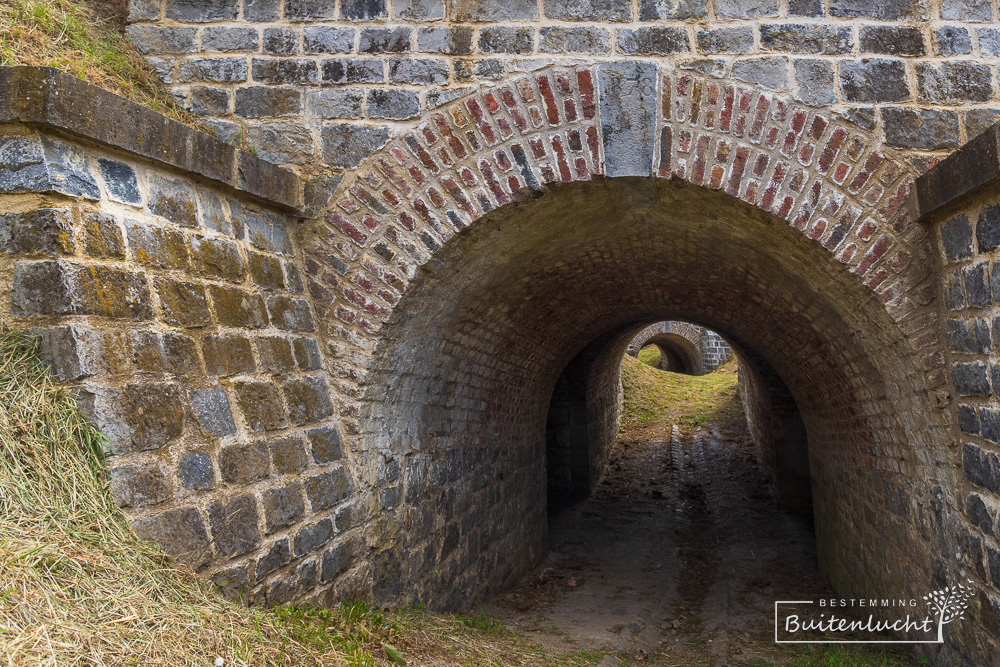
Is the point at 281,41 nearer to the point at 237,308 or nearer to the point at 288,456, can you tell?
the point at 237,308

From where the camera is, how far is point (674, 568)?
7527 millimetres

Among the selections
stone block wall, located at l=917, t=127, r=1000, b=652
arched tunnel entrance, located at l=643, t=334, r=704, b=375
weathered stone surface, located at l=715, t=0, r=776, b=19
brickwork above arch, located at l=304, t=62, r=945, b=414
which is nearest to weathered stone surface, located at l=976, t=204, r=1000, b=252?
stone block wall, located at l=917, t=127, r=1000, b=652

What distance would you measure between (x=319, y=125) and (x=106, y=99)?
1.39 meters

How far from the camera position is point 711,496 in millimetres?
10781

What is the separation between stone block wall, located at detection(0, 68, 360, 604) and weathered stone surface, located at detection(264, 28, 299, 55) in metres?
0.88

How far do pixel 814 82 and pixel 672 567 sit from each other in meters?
5.54

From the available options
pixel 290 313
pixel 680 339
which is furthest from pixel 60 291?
pixel 680 339

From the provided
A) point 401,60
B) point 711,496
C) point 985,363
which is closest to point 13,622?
point 401,60

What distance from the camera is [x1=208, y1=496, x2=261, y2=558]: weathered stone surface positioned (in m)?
2.90

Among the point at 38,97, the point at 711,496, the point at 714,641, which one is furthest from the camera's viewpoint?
the point at 711,496

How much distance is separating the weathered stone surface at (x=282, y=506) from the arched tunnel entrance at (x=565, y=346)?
26.2 inches

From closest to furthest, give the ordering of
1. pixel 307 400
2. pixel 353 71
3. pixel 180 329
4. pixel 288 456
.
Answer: pixel 180 329 → pixel 288 456 → pixel 307 400 → pixel 353 71

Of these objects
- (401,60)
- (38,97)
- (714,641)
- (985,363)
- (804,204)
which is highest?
(401,60)

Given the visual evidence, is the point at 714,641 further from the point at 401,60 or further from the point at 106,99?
the point at 106,99
